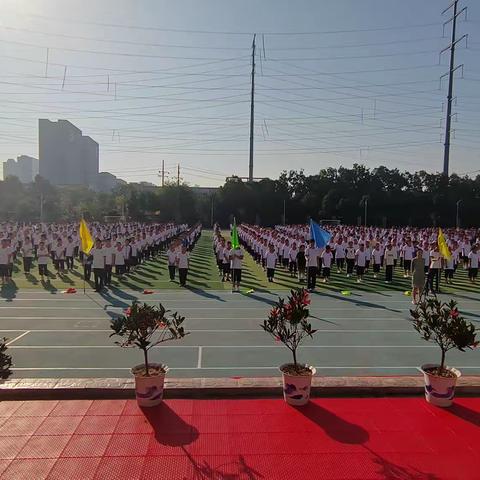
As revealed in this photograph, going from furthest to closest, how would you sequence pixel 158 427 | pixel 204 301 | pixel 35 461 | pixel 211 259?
pixel 211 259, pixel 204 301, pixel 158 427, pixel 35 461

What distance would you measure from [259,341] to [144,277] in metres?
10.7

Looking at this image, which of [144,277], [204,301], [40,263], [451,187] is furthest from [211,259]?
[451,187]

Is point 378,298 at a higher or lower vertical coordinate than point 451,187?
lower

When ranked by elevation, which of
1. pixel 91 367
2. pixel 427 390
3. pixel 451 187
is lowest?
pixel 91 367

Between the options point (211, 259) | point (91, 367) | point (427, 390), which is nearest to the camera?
point (427, 390)

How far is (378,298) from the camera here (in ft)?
52.9

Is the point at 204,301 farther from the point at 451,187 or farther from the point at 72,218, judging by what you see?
the point at 451,187

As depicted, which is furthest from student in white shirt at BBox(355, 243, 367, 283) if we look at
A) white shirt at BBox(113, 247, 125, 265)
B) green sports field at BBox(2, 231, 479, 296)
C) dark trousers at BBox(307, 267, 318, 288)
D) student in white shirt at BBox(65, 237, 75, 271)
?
student in white shirt at BBox(65, 237, 75, 271)

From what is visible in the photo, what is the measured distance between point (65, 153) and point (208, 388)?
352 feet

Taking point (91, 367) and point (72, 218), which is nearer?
point (91, 367)

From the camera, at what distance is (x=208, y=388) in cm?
671

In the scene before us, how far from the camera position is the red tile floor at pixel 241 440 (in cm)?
484

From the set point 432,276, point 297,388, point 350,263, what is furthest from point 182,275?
point 297,388

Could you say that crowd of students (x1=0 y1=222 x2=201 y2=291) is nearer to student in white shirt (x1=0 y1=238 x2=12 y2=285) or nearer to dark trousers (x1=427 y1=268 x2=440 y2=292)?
student in white shirt (x1=0 y1=238 x2=12 y2=285)
